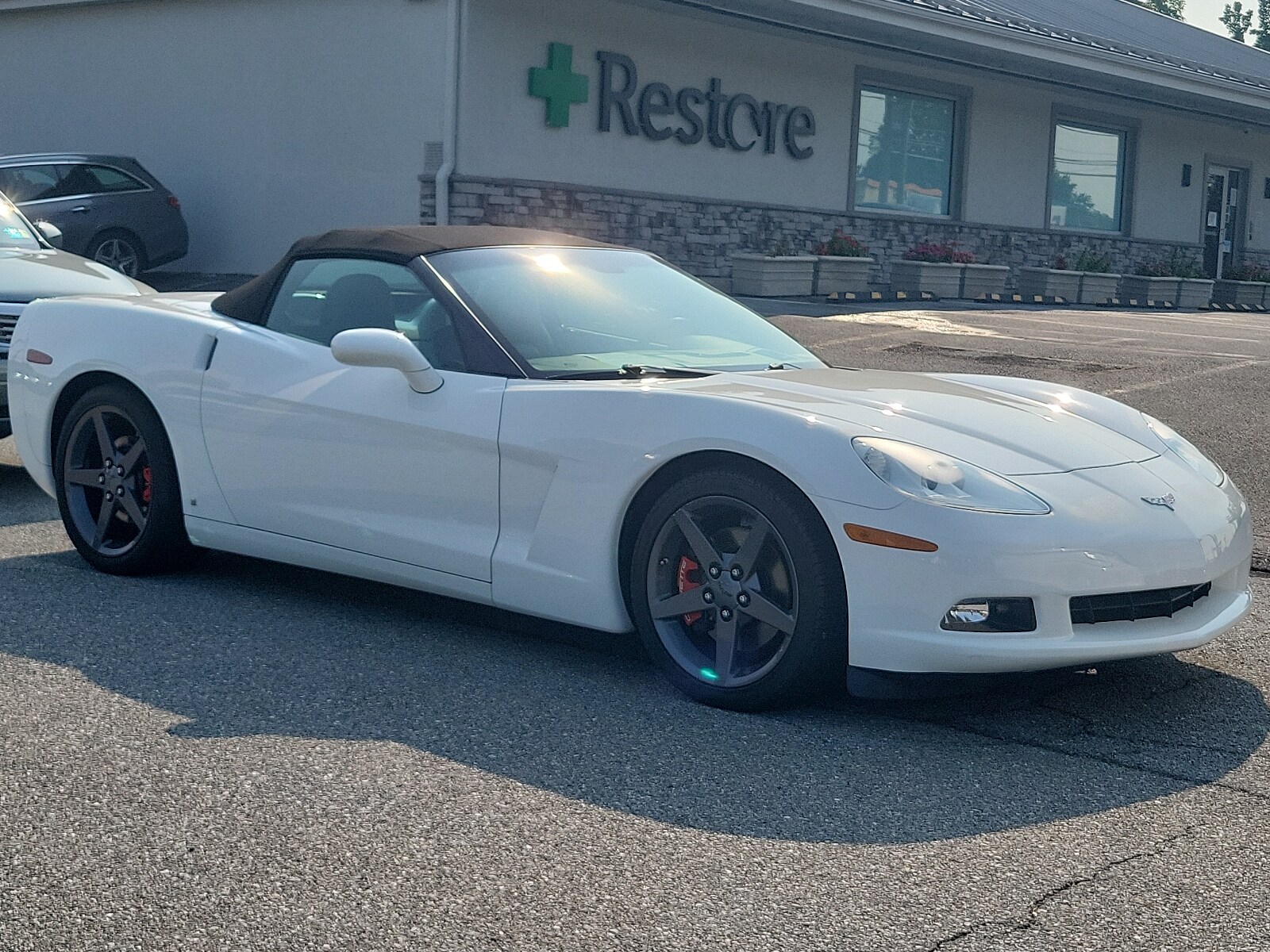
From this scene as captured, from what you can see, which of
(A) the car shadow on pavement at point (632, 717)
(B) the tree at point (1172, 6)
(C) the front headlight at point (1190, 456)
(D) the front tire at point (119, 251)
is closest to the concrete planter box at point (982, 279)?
(D) the front tire at point (119, 251)

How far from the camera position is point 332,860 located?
312cm

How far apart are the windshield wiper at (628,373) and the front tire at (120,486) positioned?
5.33 ft

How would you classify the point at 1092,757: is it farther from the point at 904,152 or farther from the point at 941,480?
the point at 904,152

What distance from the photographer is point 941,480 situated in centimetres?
395

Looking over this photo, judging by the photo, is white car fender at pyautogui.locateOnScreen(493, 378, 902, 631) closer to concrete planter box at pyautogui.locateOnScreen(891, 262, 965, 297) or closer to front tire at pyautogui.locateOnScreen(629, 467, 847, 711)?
front tire at pyautogui.locateOnScreen(629, 467, 847, 711)

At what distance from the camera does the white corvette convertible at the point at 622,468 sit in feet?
12.9

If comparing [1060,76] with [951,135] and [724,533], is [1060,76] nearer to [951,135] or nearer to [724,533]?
[951,135]

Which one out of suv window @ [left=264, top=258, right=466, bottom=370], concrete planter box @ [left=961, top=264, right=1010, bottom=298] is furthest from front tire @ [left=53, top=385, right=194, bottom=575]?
concrete planter box @ [left=961, top=264, right=1010, bottom=298]

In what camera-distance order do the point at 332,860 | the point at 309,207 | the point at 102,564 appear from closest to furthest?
the point at 332,860 → the point at 102,564 → the point at 309,207

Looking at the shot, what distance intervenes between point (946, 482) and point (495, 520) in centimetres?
136

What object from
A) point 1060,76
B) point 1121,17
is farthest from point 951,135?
point 1121,17

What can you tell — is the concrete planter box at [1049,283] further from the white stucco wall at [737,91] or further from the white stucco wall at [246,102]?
the white stucco wall at [246,102]

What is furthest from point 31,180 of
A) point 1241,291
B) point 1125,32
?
point 1125,32

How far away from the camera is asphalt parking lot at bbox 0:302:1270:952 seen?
2.88m
